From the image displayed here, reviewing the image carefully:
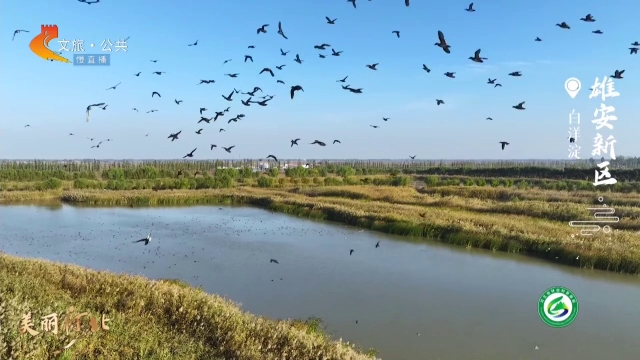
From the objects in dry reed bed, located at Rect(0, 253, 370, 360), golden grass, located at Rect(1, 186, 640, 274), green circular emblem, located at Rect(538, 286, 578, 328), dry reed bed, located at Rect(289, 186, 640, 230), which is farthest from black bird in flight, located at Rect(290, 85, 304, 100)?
dry reed bed, located at Rect(289, 186, 640, 230)

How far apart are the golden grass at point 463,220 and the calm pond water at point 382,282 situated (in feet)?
4.12

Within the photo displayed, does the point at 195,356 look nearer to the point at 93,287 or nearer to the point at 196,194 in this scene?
the point at 93,287

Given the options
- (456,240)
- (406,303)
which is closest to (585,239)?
(456,240)

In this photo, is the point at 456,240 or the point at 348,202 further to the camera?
the point at 348,202

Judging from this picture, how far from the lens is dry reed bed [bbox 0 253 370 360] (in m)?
5.74

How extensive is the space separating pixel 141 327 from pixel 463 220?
24841 millimetres

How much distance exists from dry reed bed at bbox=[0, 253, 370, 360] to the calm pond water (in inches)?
156

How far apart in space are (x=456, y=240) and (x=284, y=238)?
968 cm

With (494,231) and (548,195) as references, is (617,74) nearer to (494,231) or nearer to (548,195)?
(494,231)

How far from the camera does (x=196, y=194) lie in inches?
2074

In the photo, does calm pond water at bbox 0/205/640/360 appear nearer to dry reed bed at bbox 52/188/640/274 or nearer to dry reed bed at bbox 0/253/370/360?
dry reed bed at bbox 52/188/640/274

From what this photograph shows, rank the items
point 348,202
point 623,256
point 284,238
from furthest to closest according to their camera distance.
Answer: point 348,202 < point 284,238 < point 623,256

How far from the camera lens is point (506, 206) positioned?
34.6 metres

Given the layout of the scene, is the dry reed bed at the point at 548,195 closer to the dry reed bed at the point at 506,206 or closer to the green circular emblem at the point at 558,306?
the dry reed bed at the point at 506,206
